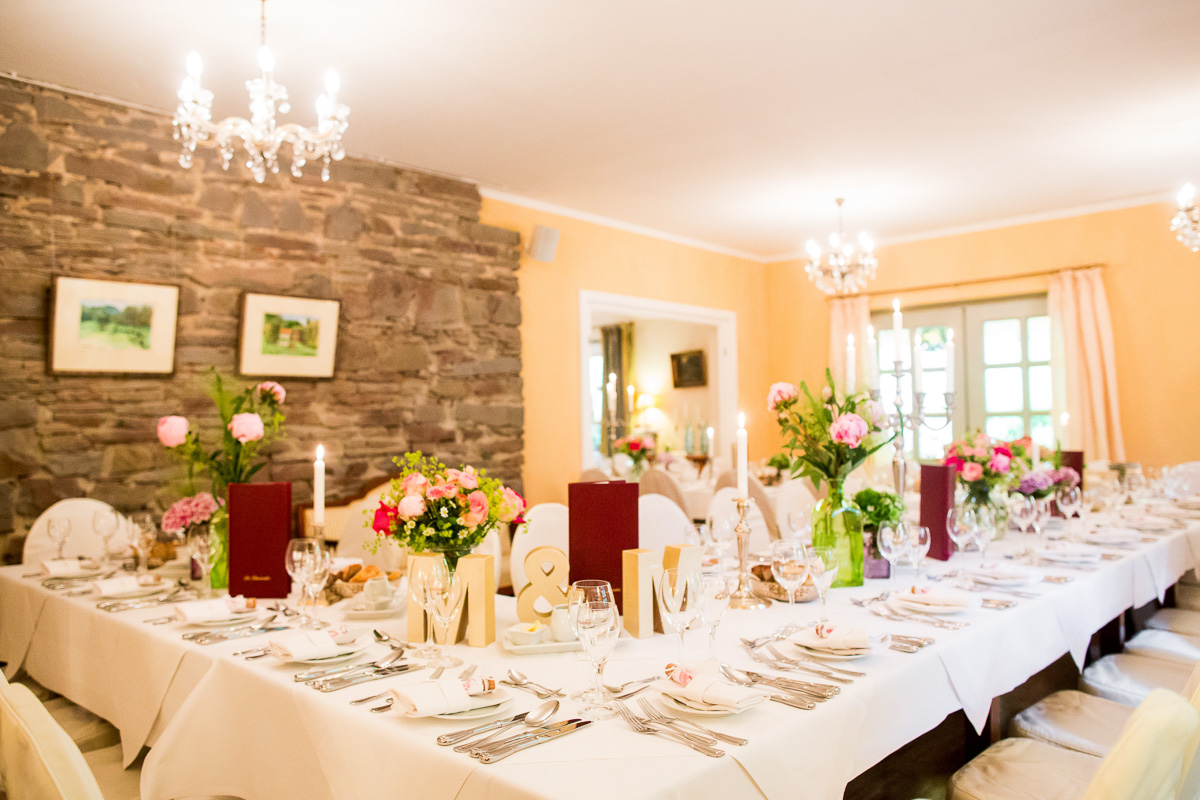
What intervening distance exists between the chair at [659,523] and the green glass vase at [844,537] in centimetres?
87

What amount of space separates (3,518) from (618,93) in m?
3.40

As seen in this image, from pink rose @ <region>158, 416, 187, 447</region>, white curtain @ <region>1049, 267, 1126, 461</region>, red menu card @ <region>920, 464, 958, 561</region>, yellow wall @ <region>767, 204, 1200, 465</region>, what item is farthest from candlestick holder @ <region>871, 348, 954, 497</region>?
yellow wall @ <region>767, 204, 1200, 465</region>

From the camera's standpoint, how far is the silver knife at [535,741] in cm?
112

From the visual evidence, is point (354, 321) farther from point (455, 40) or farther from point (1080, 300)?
point (1080, 300)

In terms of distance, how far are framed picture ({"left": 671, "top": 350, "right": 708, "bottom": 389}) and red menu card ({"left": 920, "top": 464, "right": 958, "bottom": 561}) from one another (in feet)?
21.6

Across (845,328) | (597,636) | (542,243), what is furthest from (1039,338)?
(597,636)

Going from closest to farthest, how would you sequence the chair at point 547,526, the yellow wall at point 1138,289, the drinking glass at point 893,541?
the drinking glass at point 893,541
the chair at point 547,526
the yellow wall at point 1138,289

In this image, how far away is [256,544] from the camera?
221 centimetres

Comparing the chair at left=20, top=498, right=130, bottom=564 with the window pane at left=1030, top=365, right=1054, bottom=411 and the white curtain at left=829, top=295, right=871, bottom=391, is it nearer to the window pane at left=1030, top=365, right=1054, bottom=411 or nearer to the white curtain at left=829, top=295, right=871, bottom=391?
the white curtain at left=829, top=295, right=871, bottom=391

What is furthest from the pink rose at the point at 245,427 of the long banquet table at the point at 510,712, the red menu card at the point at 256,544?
the long banquet table at the point at 510,712

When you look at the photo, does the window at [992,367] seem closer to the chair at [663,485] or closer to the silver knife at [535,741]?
the chair at [663,485]

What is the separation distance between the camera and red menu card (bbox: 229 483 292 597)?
7.24 ft

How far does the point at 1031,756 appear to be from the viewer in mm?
1797

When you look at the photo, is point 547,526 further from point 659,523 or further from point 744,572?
point 744,572
